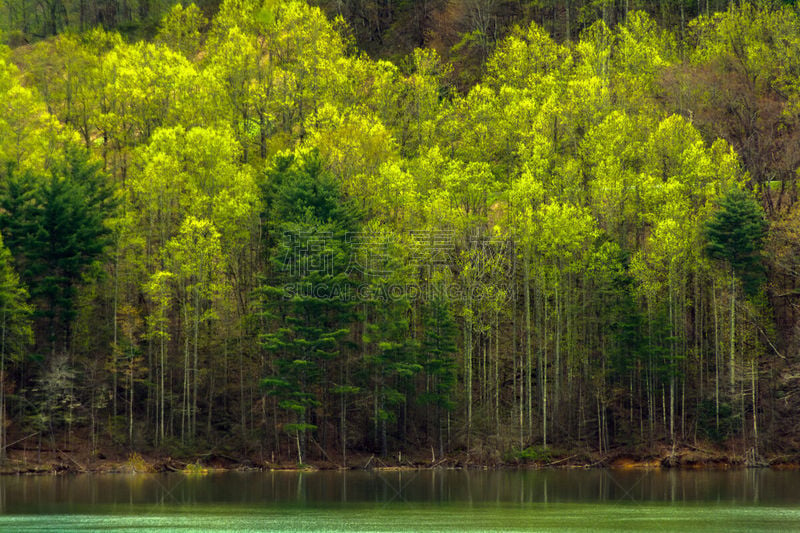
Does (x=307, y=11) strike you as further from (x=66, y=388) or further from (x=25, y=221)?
(x=66, y=388)

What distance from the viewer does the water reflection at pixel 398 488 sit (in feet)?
157

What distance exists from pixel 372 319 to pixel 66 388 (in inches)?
760

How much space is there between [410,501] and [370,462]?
19820mm

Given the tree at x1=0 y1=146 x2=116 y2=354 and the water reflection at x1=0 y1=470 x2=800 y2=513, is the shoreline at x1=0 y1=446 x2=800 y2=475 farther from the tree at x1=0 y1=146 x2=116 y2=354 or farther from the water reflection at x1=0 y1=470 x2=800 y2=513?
the tree at x1=0 y1=146 x2=116 y2=354

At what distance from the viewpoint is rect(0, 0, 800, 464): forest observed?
67.0m

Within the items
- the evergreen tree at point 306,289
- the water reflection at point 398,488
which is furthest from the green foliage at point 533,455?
the evergreen tree at point 306,289

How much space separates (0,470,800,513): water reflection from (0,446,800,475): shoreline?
195 centimetres

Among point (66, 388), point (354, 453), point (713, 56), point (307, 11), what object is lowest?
point (354, 453)

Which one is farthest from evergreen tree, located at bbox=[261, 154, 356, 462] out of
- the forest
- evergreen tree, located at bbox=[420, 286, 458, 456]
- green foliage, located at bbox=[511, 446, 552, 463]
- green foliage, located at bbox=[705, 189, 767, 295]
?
green foliage, located at bbox=[705, 189, 767, 295]

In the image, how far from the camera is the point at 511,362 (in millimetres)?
76062

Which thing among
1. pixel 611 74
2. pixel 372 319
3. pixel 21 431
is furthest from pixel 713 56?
pixel 21 431

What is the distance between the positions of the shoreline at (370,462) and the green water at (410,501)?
2.40 meters

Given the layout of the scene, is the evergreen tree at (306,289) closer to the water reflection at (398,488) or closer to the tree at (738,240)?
the water reflection at (398,488)

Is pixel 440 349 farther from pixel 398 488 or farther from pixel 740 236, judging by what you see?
pixel 740 236
